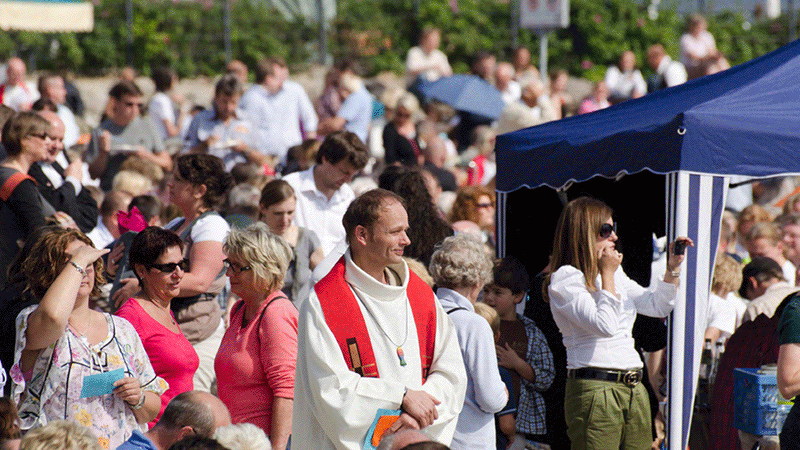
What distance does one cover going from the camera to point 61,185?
6.55 m

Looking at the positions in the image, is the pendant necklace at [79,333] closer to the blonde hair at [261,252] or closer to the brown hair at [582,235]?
the blonde hair at [261,252]

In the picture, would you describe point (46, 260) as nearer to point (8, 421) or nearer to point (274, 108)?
point (8, 421)

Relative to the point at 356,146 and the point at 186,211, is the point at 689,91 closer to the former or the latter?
the point at 356,146

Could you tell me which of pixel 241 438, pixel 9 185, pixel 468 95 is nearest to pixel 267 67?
pixel 468 95

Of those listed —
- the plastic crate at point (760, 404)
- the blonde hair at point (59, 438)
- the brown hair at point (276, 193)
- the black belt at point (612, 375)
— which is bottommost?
the plastic crate at point (760, 404)

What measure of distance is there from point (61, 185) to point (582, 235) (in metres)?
3.30

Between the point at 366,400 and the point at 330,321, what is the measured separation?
1.07 ft

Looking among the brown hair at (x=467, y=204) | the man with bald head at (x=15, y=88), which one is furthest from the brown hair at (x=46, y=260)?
the man with bald head at (x=15, y=88)

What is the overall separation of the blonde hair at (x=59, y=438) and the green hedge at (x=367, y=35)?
1340 cm

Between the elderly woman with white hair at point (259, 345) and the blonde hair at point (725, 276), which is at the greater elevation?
the elderly woman with white hair at point (259, 345)

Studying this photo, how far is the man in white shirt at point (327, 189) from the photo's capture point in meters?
6.75

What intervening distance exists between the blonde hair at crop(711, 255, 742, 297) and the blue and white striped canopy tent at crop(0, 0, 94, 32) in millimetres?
9688

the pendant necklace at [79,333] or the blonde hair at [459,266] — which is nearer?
the pendant necklace at [79,333]

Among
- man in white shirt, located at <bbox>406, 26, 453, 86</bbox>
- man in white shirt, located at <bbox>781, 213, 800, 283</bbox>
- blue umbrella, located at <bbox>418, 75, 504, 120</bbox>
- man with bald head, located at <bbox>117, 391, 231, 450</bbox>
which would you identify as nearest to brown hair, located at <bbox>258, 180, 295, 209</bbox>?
man with bald head, located at <bbox>117, 391, 231, 450</bbox>
